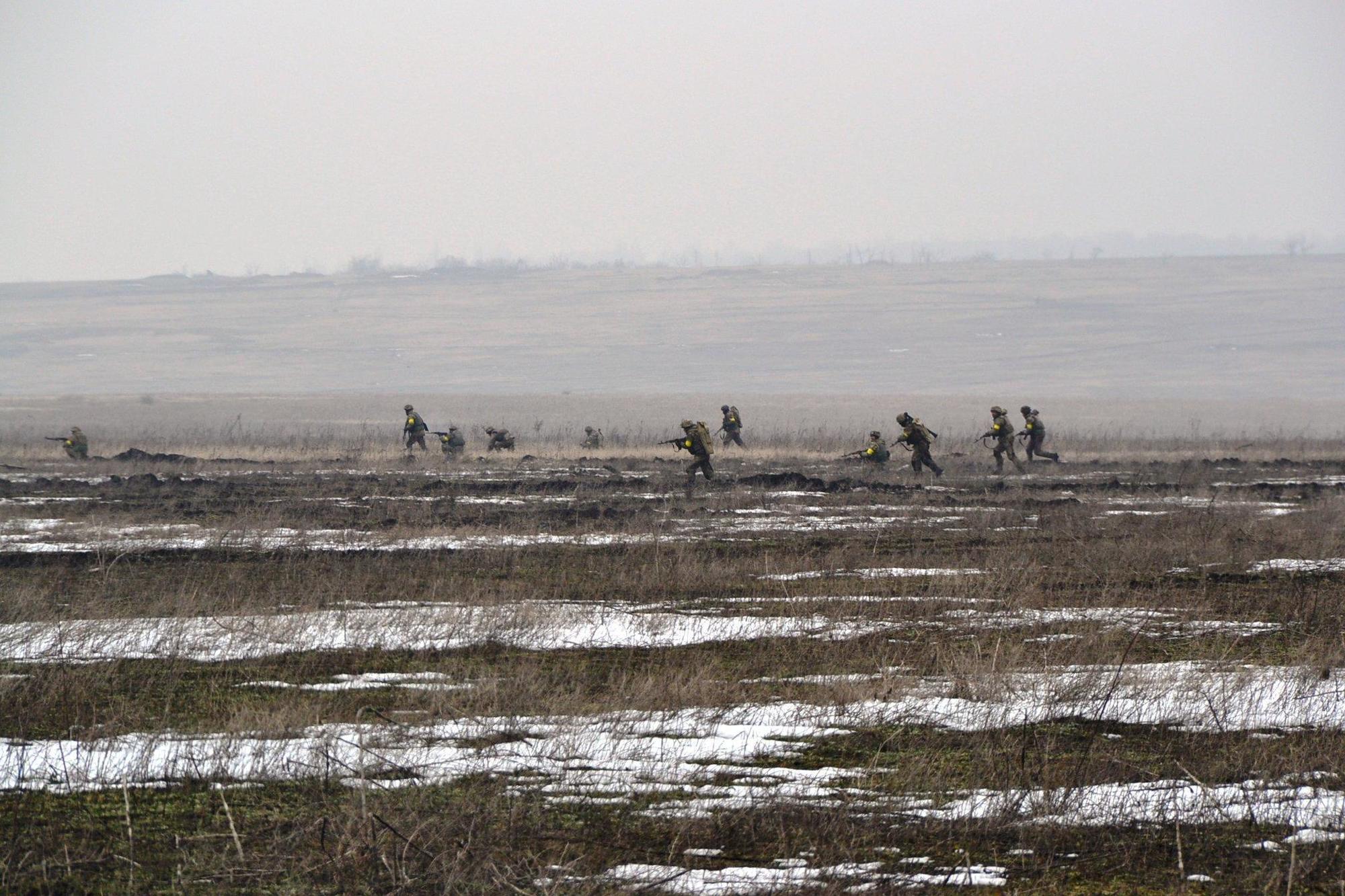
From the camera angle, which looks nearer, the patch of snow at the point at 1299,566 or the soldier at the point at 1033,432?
the patch of snow at the point at 1299,566

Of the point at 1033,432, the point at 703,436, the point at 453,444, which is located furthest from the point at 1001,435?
the point at 453,444

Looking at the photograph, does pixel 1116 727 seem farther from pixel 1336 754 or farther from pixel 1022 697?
pixel 1336 754

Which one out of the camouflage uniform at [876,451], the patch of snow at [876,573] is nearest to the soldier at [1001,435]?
the camouflage uniform at [876,451]

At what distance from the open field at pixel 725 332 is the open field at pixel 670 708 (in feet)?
256

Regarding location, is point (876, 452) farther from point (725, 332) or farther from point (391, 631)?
point (725, 332)

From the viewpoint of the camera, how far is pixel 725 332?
121375 millimetres

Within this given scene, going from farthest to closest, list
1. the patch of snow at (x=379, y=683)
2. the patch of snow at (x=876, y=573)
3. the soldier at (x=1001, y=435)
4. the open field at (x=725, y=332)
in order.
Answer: the open field at (x=725, y=332) < the soldier at (x=1001, y=435) < the patch of snow at (x=876, y=573) < the patch of snow at (x=379, y=683)

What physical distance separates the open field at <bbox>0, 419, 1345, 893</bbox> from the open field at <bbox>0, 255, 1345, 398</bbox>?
256ft

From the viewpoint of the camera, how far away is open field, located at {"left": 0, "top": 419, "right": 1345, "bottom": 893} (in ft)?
17.8

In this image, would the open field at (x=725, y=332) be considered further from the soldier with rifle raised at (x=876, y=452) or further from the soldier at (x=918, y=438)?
the soldier at (x=918, y=438)

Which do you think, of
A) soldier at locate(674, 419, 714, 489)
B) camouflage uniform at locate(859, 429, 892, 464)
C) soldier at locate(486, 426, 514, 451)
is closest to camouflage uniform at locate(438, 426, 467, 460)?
soldier at locate(486, 426, 514, 451)

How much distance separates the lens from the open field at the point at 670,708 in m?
5.42

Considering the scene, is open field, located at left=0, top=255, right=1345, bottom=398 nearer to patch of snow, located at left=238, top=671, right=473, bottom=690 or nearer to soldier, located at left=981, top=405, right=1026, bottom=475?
soldier, located at left=981, top=405, right=1026, bottom=475

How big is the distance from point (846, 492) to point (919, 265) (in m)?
147
